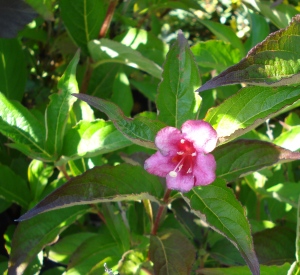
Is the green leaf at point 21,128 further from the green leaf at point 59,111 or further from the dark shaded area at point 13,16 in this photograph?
the dark shaded area at point 13,16

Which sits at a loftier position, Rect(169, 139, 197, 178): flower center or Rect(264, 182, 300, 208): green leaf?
Rect(169, 139, 197, 178): flower center

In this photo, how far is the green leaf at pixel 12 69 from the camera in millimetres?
1300

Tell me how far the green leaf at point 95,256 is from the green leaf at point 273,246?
30 cm

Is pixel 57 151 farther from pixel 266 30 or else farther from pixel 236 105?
pixel 266 30

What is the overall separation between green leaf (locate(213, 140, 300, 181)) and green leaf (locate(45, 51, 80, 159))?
302 mm

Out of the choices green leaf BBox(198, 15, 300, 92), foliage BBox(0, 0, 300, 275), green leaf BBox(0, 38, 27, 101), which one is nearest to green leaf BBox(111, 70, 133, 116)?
foliage BBox(0, 0, 300, 275)

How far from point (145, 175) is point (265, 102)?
25 cm

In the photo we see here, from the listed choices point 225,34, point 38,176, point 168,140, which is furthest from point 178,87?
point 225,34

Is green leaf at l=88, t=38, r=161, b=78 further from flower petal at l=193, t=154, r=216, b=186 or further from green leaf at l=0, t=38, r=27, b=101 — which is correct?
flower petal at l=193, t=154, r=216, b=186

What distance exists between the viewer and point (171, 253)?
904mm

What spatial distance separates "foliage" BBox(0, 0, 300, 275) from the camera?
29.5 inches

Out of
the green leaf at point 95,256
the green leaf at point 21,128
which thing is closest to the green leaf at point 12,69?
the green leaf at point 21,128

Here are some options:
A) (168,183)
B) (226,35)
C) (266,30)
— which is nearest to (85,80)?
(226,35)

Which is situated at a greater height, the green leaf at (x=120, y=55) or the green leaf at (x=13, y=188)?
the green leaf at (x=120, y=55)
